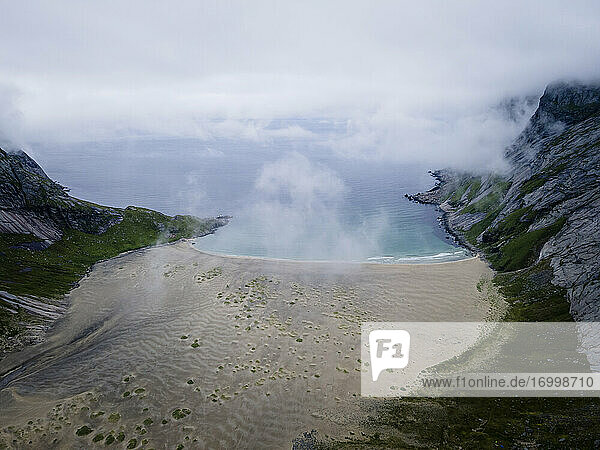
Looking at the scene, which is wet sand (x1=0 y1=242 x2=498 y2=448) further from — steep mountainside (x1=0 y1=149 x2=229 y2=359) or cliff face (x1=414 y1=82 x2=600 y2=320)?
cliff face (x1=414 y1=82 x2=600 y2=320)

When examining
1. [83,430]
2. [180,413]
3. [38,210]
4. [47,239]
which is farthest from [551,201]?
[38,210]

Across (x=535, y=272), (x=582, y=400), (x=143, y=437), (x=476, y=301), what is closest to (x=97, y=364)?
(x=143, y=437)

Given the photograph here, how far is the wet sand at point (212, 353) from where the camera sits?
34031mm

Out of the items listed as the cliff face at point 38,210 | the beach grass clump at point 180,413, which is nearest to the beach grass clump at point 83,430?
the beach grass clump at point 180,413

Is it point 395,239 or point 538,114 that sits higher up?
point 538,114

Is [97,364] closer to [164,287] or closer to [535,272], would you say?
[164,287]

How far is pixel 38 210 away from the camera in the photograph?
93.8 meters

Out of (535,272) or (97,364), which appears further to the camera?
(535,272)

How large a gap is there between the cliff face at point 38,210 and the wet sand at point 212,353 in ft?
85.0

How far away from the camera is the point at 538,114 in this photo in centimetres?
14475

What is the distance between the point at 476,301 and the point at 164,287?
188 feet

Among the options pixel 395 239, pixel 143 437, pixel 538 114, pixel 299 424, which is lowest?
pixel 143 437

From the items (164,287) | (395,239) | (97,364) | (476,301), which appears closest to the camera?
(97,364)

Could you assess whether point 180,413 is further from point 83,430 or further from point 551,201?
point 551,201
